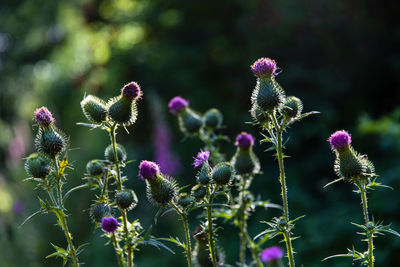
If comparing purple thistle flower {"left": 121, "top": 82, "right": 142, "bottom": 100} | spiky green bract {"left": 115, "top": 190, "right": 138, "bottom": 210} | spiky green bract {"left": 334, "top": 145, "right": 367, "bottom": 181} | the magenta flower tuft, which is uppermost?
purple thistle flower {"left": 121, "top": 82, "right": 142, "bottom": 100}

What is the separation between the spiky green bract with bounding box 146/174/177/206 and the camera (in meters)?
1.92

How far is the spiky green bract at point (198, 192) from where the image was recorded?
188 cm

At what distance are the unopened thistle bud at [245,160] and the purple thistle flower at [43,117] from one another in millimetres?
823

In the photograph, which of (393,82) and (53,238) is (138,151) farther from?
(393,82)

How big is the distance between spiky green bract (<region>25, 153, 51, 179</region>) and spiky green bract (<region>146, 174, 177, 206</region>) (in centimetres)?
43

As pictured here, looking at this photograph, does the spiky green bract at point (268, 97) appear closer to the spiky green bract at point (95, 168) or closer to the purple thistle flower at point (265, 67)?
the purple thistle flower at point (265, 67)

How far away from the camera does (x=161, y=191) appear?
6.37ft

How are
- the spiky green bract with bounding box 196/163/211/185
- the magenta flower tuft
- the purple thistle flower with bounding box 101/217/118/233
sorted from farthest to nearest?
1. the magenta flower tuft
2. the spiky green bract with bounding box 196/163/211/185
3. the purple thistle flower with bounding box 101/217/118/233

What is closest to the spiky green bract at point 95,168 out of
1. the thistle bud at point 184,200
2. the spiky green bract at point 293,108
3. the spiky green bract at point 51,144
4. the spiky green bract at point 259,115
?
the spiky green bract at point 51,144

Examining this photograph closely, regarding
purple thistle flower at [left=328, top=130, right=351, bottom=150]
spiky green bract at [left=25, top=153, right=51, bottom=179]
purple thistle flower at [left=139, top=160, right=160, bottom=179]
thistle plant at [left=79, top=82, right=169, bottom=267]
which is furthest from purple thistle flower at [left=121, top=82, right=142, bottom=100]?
purple thistle flower at [left=328, top=130, right=351, bottom=150]

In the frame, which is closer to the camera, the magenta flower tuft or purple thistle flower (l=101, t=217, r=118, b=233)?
purple thistle flower (l=101, t=217, r=118, b=233)

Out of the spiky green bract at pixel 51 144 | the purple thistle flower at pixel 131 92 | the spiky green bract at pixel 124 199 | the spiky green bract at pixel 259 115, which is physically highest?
the purple thistle flower at pixel 131 92

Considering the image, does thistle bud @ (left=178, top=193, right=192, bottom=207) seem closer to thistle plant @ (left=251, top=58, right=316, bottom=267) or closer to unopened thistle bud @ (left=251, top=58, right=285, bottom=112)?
thistle plant @ (left=251, top=58, right=316, bottom=267)

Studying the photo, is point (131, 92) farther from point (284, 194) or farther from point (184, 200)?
point (284, 194)
